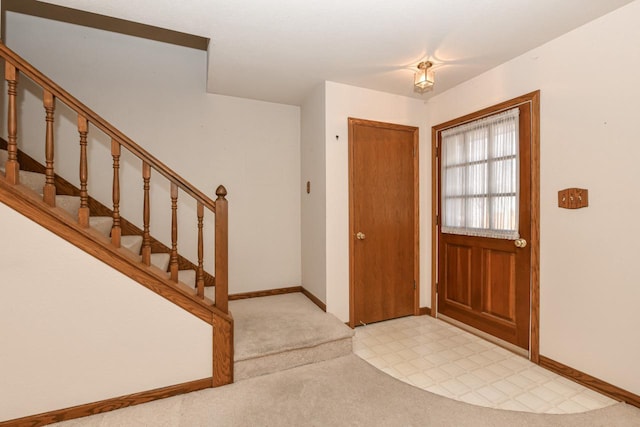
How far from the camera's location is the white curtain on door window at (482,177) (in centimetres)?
259

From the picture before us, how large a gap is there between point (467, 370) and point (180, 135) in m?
3.57

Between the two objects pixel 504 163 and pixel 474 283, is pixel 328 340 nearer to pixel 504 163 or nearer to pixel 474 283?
pixel 474 283

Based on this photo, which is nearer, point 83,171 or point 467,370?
point 83,171

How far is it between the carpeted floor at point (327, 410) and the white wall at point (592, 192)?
416 mm

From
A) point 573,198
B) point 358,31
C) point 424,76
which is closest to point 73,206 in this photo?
point 358,31

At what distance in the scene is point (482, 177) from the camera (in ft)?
9.32

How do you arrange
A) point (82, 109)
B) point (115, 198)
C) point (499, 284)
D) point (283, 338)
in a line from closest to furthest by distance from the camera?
1. point (82, 109)
2. point (115, 198)
3. point (283, 338)
4. point (499, 284)

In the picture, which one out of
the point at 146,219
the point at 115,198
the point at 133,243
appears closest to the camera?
the point at 115,198

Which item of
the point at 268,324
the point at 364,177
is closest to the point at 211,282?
the point at 268,324

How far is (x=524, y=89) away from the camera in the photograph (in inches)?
98.0

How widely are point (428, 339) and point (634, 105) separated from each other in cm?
236

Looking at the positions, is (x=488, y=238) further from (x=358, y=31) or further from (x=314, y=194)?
(x=358, y=31)

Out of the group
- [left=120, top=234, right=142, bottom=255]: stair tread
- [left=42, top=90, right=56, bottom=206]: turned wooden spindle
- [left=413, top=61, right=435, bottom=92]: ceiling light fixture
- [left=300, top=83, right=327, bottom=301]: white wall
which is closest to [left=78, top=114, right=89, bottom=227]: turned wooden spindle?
[left=42, top=90, right=56, bottom=206]: turned wooden spindle

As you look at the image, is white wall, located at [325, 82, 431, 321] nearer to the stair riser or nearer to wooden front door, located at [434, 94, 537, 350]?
the stair riser
